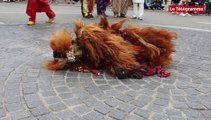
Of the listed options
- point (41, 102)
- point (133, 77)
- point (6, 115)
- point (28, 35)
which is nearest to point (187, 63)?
point (133, 77)

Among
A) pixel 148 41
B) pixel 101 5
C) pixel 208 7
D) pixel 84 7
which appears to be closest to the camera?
pixel 148 41

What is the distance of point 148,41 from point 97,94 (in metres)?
1.31

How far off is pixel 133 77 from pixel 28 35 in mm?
3450

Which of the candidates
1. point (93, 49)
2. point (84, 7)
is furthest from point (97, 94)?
point (84, 7)

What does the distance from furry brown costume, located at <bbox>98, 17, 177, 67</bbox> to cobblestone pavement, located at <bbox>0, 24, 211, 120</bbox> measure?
27cm

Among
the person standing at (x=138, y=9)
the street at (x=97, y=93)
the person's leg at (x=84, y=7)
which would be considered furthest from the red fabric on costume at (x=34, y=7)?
the person standing at (x=138, y=9)

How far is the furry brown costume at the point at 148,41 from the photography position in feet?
13.0

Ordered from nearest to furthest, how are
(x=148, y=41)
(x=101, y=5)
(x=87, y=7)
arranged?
(x=148, y=41) < (x=87, y=7) < (x=101, y=5)

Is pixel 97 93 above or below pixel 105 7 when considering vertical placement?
below

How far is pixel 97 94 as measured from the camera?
3174 mm

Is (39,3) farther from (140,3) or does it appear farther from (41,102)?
(41,102)

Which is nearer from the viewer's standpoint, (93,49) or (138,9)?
(93,49)

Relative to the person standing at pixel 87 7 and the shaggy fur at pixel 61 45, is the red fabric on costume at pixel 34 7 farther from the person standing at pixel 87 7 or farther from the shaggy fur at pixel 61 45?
the shaggy fur at pixel 61 45

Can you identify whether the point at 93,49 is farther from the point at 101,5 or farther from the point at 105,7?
the point at 105,7
